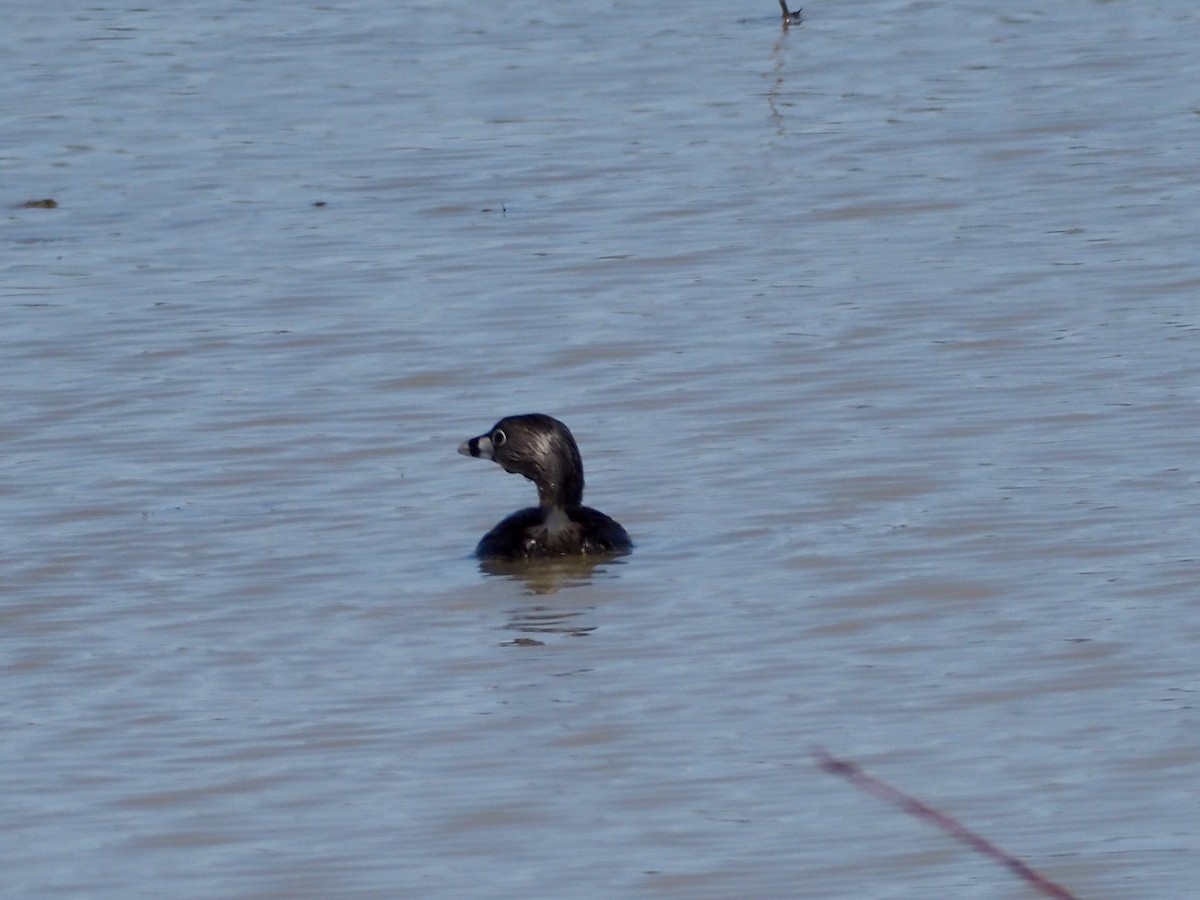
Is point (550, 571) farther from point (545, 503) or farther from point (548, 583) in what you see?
point (545, 503)

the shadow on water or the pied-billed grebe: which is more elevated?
the pied-billed grebe

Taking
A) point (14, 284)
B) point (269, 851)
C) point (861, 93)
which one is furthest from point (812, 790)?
point (861, 93)

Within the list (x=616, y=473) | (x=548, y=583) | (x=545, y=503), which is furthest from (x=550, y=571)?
(x=616, y=473)

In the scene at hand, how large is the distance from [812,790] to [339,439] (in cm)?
465

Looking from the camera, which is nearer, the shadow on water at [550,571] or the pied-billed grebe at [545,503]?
the shadow on water at [550,571]

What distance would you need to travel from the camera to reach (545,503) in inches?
362

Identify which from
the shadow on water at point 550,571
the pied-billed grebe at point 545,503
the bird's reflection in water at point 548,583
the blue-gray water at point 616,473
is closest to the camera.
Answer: the blue-gray water at point 616,473

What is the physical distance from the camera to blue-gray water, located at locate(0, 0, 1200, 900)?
609 cm

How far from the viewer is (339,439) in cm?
1048

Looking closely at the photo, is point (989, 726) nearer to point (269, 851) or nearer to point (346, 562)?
point (269, 851)

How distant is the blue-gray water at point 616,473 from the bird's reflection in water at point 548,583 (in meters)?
0.03

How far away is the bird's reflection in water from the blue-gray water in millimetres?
31

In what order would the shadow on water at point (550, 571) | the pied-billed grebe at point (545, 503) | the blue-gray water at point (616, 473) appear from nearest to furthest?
the blue-gray water at point (616, 473)
the shadow on water at point (550, 571)
the pied-billed grebe at point (545, 503)

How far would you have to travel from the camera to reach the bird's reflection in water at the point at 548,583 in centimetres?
805
